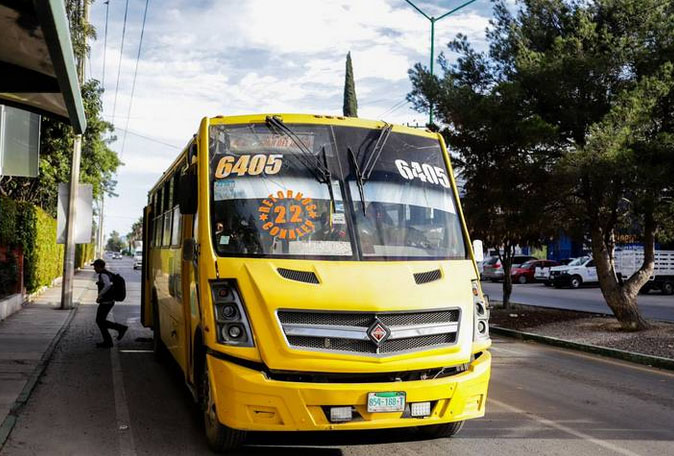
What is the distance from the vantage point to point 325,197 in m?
6.09

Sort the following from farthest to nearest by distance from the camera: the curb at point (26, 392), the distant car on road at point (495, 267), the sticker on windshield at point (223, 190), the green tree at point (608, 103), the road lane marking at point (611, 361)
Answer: the distant car on road at point (495, 267)
the green tree at point (608, 103)
the road lane marking at point (611, 361)
the curb at point (26, 392)
the sticker on windshield at point (223, 190)

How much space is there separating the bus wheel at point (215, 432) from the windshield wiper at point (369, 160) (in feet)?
6.41

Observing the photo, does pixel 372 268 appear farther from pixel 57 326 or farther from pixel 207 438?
pixel 57 326

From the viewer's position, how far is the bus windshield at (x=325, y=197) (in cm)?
586

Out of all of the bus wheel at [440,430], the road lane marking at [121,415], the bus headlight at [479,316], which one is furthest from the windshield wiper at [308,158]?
the road lane marking at [121,415]

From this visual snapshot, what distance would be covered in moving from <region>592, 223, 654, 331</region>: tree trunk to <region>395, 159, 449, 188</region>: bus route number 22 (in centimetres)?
1022

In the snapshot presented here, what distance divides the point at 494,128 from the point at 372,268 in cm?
1044

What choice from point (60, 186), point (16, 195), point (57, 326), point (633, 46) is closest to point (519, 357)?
point (633, 46)

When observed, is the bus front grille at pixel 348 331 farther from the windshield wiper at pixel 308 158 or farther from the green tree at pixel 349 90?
the green tree at pixel 349 90

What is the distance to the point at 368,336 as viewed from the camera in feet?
17.0

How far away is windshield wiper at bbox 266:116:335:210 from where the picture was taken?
616 centimetres

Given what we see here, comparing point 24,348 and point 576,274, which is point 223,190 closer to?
point 24,348

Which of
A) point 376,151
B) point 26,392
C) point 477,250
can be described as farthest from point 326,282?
point 26,392

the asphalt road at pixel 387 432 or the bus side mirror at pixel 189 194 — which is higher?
the bus side mirror at pixel 189 194
